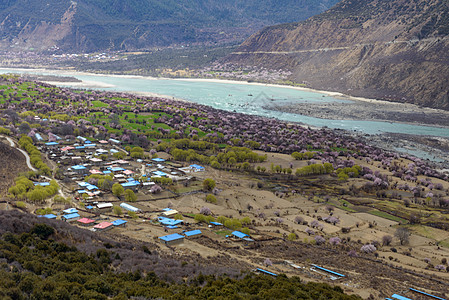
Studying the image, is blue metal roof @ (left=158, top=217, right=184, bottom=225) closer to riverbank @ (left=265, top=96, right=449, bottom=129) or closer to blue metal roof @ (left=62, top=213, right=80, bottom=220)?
blue metal roof @ (left=62, top=213, right=80, bottom=220)

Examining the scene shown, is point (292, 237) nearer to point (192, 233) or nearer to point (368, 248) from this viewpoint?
point (368, 248)

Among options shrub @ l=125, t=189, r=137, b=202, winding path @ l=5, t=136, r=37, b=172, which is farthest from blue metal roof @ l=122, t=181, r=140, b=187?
winding path @ l=5, t=136, r=37, b=172

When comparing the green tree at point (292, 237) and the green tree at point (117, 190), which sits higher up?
Result: the green tree at point (117, 190)

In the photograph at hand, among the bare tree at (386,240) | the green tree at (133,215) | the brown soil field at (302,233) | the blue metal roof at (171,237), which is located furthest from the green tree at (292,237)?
the green tree at (133,215)

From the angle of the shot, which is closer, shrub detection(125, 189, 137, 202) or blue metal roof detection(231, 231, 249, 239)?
blue metal roof detection(231, 231, 249, 239)

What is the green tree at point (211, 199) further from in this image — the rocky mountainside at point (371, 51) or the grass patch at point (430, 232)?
the rocky mountainside at point (371, 51)

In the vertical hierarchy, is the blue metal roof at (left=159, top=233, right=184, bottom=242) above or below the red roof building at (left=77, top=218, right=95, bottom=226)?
above

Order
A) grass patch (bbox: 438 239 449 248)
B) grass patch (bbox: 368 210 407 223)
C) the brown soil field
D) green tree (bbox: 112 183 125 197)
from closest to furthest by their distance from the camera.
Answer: the brown soil field < grass patch (bbox: 438 239 449 248) < grass patch (bbox: 368 210 407 223) < green tree (bbox: 112 183 125 197)

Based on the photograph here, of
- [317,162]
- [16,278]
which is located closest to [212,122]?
[317,162]
